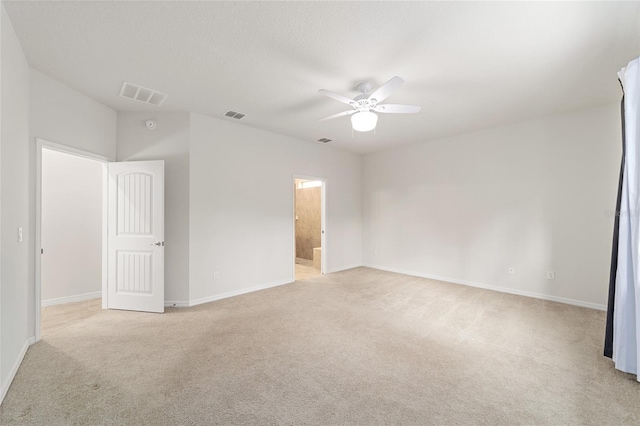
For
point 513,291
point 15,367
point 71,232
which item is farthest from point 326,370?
point 71,232

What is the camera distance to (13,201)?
223cm

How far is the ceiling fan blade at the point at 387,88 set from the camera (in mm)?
2353

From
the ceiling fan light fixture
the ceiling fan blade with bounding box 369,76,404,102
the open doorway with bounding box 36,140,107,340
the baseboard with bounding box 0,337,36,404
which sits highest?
the ceiling fan blade with bounding box 369,76,404,102

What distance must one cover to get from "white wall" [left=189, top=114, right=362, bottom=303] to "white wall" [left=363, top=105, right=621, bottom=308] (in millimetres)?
1749

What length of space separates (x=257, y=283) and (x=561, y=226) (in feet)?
15.7

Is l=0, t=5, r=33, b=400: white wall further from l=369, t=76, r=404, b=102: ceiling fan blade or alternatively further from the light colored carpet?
l=369, t=76, r=404, b=102: ceiling fan blade

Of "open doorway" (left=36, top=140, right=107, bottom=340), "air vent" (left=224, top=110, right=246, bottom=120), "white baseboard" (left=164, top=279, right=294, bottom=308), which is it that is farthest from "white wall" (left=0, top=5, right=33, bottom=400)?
"air vent" (left=224, top=110, right=246, bottom=120)

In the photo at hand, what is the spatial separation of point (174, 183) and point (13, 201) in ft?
5.57

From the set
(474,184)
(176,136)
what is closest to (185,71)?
(176,136)

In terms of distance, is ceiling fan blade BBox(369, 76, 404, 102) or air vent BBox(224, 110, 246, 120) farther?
air vent BBox(224, 110, 246, 120)

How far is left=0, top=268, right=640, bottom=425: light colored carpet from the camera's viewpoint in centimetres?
177

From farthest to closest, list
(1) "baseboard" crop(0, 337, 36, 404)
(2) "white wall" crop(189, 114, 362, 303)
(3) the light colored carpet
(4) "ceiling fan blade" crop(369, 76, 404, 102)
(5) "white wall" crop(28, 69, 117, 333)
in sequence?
(2) "white wall" crop(189, 114, 362, 303) → (5) "white wall" crop(28, 69, 117, 333) → (4) "ceiling fan blade" crop(369, 76, 404, 102) → (1) "baseboard" crop(0, 337, 36, 404) → (3) the light colored carpet

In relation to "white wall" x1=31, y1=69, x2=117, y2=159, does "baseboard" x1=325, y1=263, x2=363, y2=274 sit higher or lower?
lower

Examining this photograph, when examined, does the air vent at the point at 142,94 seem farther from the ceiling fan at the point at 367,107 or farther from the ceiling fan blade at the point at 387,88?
the ceiling fan blade at the point at 387,88
